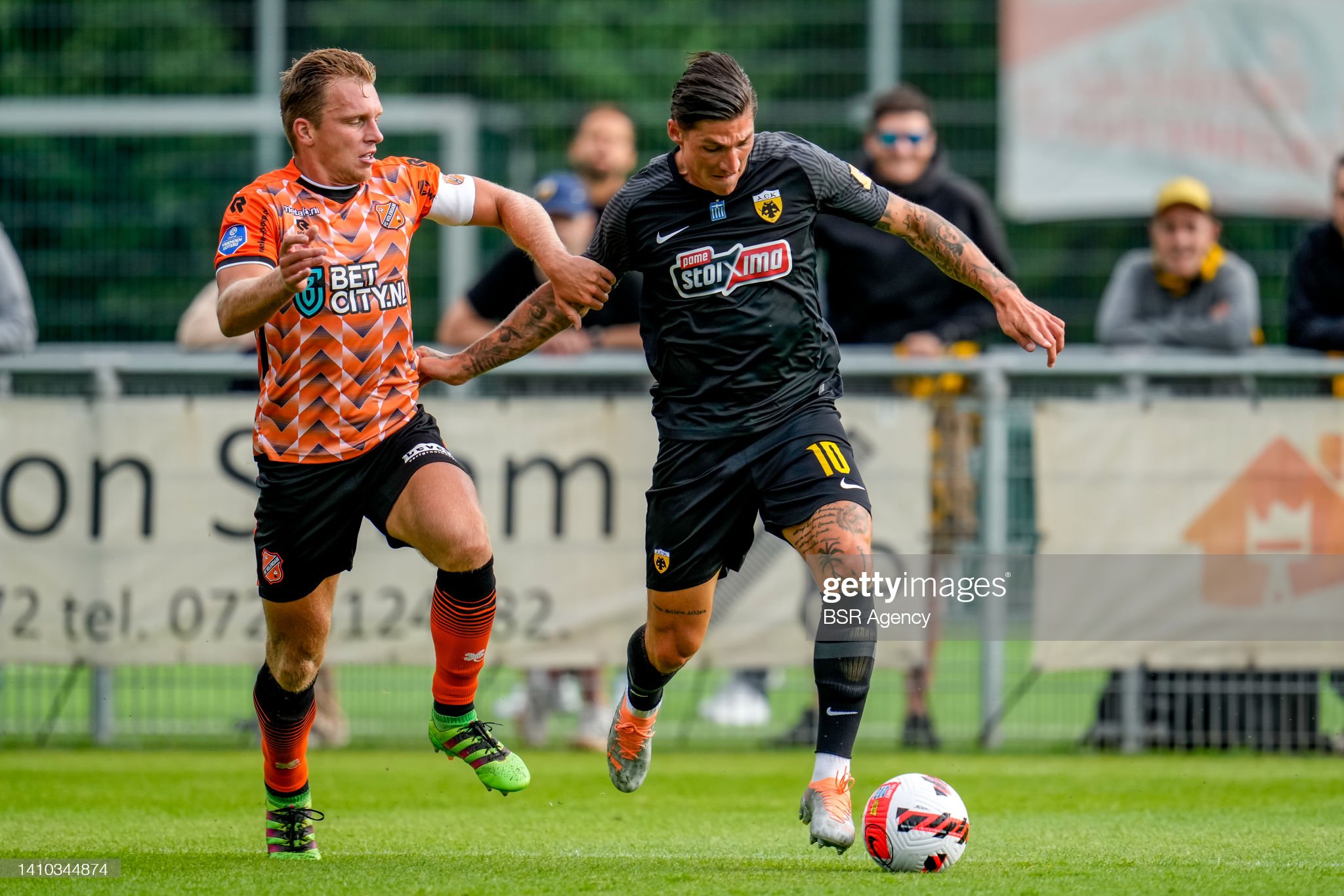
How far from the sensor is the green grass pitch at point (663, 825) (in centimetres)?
506

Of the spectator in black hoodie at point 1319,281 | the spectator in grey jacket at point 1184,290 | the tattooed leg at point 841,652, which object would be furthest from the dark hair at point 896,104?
the tattooed leg at point 841,652

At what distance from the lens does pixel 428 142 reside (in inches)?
547

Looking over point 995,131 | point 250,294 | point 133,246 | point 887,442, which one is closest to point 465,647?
point 250,294

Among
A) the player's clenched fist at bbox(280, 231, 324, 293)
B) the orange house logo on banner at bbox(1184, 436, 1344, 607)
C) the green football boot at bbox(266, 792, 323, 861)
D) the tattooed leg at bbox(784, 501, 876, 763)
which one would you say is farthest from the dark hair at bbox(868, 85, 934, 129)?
the green football boot at bbox(266, 792, 323, 861)

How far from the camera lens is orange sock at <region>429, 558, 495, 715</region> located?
5.81 meters

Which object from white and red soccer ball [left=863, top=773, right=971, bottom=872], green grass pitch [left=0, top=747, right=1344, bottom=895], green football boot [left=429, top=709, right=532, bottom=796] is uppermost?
green football boot [left=429, top=709, right=532, bottom=796]

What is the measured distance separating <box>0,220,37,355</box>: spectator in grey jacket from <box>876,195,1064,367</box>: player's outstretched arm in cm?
485

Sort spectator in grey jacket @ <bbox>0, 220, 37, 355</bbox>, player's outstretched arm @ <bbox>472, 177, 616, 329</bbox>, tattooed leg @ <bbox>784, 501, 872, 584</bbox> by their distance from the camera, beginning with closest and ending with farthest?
tattooed leg @ <bbox>784, 501, 872, 584</bbox> → player's outstretched arm @ <bbox>472, 177, 616, 329</bbox> → spectator in grey jacket @ <bbox>0, 220, 37, 355</bbox>

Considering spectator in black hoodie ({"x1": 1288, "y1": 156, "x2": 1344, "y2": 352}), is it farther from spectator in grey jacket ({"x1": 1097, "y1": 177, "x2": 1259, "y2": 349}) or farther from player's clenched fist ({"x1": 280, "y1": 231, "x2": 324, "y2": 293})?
player's clenched fist ({"x1": 280, "y1": 231, "x2": 324, "y2": 293})

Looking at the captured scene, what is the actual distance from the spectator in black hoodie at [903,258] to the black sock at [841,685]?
360 cm

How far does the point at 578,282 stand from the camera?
18.7ft

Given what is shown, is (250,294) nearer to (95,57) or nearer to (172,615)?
(172,615)

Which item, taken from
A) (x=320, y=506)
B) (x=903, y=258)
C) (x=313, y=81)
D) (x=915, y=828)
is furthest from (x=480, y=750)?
(x=903, y=258)

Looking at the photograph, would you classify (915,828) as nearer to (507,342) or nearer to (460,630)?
(460,630)
